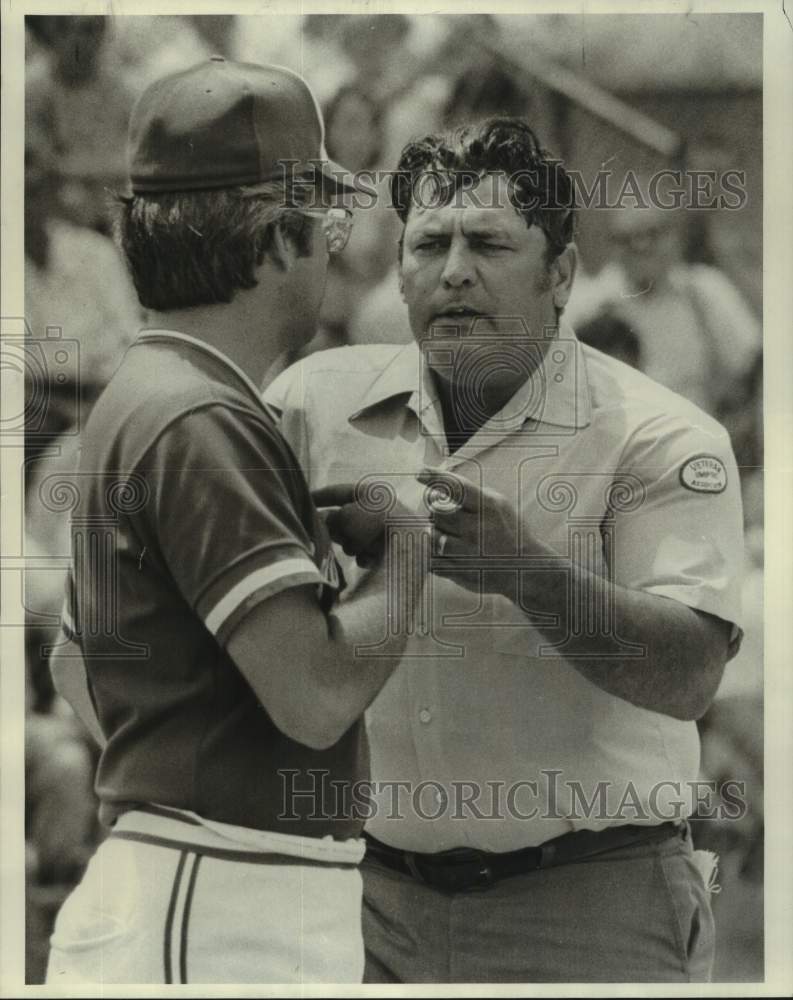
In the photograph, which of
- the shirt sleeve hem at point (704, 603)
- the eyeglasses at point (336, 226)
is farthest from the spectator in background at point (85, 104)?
the shirt sleeve hem at point (704, 603)

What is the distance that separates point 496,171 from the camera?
5094 millimetres

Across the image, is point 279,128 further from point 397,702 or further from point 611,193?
point 397,702

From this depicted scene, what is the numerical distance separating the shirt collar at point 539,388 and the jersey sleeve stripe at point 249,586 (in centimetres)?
57

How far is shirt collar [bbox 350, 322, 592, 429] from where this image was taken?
5078 mm

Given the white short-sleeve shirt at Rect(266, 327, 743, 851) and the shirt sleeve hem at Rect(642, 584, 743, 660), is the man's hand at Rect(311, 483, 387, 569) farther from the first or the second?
the shirt sleeve hem at Rect(642, 584, 743, 660)

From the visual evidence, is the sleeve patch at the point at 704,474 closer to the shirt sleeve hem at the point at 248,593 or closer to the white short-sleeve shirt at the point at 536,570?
the white short-sleeve shirt at the point at 536,570

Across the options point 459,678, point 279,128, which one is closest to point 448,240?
point 279,128

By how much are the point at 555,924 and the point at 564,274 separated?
202cm

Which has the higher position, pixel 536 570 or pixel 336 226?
pixel 336 226

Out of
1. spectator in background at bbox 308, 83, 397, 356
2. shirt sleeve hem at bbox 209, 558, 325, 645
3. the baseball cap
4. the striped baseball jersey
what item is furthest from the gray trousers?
the baseball cap

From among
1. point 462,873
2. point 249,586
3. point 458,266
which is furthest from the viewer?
point 458,266

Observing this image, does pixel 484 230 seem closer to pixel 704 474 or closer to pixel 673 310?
pixel 673 310

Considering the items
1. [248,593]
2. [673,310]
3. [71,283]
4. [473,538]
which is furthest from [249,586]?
[673,310]

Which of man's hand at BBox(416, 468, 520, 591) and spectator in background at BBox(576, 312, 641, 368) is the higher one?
spectator in background at BBox(576, 312, 641, 368)
